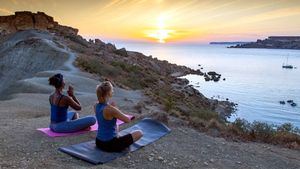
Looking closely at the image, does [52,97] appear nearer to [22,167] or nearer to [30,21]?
[22,167]

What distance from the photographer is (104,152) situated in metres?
7.80

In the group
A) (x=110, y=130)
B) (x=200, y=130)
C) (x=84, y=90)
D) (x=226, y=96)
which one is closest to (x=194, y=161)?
(x=110, y=130)

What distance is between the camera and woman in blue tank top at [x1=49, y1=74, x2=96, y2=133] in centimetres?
892

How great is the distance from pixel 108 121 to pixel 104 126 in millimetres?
141

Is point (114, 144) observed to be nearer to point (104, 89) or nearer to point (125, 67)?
point (104, 89)

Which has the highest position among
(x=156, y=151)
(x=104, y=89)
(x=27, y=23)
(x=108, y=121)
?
(x=27, y=23)

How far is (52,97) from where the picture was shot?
9008 mm

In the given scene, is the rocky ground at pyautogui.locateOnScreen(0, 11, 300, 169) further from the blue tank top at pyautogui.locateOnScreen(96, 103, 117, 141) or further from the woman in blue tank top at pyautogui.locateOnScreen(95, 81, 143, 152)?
the blue tank top at pyautogui.locateOnScreen(96, 103, 117, 141)

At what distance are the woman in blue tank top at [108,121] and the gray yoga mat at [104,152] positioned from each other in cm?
14

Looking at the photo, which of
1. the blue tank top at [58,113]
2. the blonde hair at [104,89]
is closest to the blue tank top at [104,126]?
the blonde hair at [104,89]

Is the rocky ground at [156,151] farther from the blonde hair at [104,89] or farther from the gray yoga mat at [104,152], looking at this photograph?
the blonde hair at [104,89]

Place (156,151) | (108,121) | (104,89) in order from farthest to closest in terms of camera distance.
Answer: (156,151) < (108,121) < (104,89)

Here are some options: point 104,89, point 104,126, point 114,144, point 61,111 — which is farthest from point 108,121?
point 61,111

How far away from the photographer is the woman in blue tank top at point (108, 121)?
7441 millimetres
